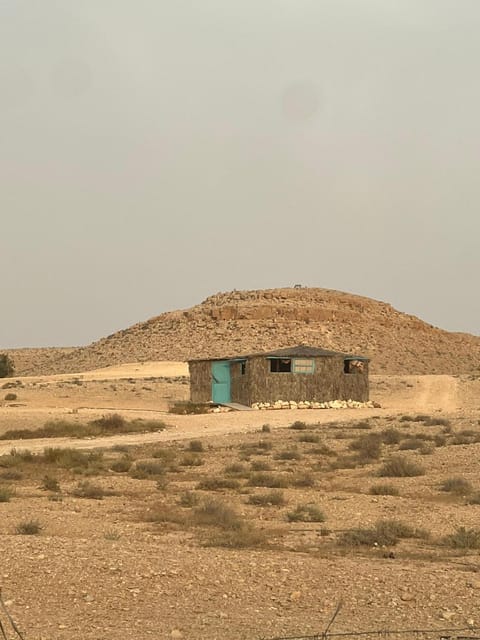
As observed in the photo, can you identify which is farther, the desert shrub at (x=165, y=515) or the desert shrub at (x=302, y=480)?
the desert shrub at (x=302, y=480)

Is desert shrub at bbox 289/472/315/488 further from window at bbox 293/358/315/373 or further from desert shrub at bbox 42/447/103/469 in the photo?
window at bbox 293/358/315/373

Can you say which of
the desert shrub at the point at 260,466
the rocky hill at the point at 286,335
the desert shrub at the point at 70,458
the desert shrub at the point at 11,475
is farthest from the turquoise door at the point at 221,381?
the rocky hill at the point at 286,335

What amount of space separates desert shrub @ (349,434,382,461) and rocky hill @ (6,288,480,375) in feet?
204

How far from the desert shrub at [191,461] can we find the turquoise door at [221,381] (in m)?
25.8

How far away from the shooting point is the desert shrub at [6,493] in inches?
589

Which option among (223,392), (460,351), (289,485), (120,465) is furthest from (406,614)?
(460,351)

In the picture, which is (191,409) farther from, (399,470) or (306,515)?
(306,515)

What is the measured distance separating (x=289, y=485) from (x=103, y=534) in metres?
6.55

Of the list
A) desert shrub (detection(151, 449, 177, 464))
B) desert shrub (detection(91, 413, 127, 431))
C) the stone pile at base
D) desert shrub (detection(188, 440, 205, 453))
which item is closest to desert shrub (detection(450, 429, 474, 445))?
desert shrub (detection(188, 440, 205, 453))

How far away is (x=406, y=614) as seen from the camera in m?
7.57

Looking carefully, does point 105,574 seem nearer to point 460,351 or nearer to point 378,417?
point 378,417

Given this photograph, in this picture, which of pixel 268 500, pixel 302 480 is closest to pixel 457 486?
pixel 302 480

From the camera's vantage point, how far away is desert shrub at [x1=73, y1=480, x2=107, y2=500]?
1592 centimetres

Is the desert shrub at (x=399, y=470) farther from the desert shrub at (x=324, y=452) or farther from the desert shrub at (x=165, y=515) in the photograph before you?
the desert shrub at (x=165, y=515)
